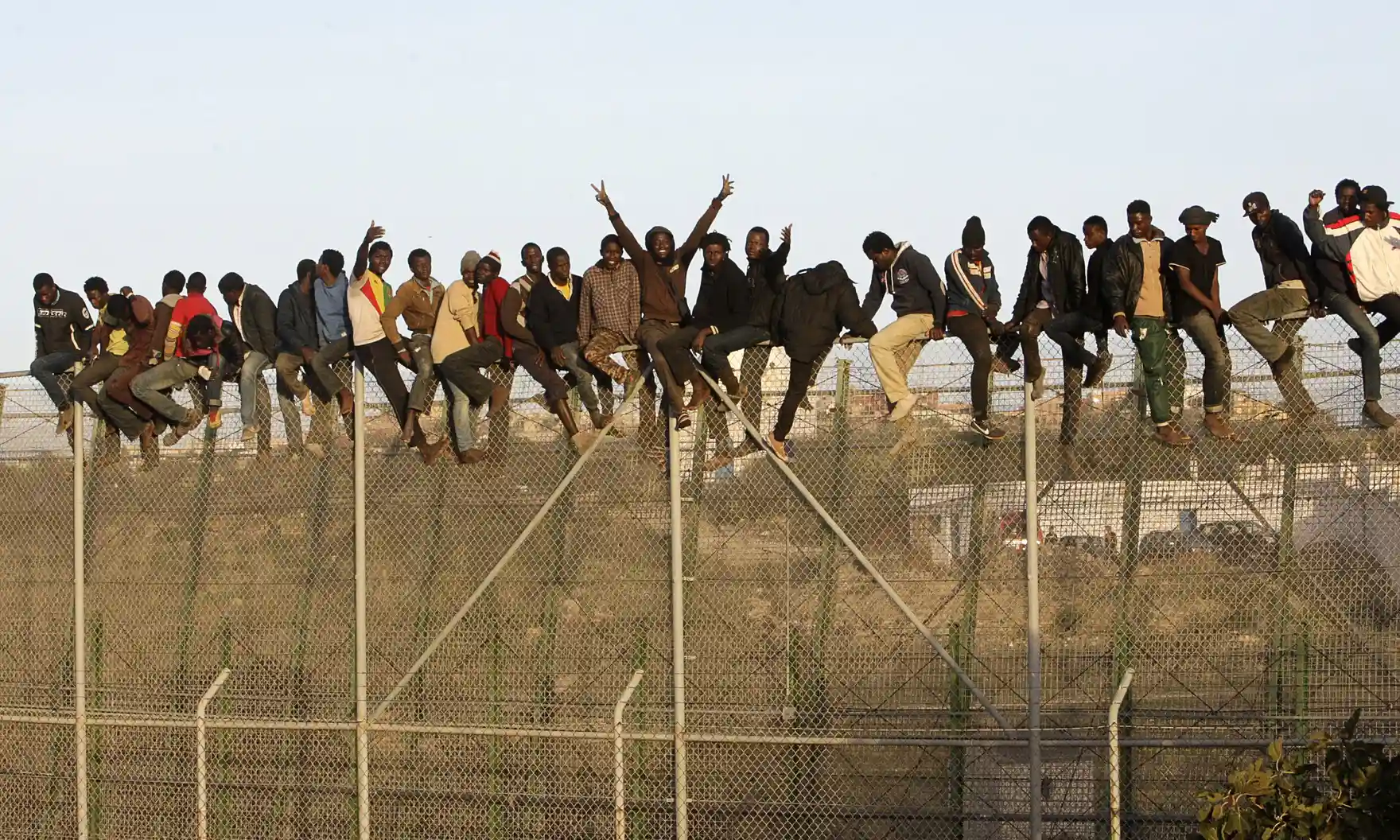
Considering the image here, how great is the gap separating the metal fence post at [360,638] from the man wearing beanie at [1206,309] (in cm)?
561

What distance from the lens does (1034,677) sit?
11.8 m

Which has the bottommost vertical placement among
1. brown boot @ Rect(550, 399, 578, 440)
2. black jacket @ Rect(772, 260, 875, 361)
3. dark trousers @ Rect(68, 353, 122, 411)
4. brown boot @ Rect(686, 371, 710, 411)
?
brown boot @ Rect(550, 399, 578, 440)

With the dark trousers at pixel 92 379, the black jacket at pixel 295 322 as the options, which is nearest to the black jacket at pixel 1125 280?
the black jacket at pixel 295 322

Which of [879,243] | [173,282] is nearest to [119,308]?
[173,282]

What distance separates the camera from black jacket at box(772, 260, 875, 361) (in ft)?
41.9

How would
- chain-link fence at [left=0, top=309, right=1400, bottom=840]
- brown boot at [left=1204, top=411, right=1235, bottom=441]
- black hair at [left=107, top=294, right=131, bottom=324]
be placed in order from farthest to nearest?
black hair at [left=107, top=294, right=131, bottom=324]
brown boot at [left=1204, top=411, right=1235, bottom=441]
chain-link fence at [left=0, top=309, right=1400, bottom=840]

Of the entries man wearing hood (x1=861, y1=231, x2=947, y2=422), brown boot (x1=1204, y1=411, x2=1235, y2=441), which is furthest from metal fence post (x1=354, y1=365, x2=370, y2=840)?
brown boot (x1=1204, y1=411, x2=1235, y2=441)

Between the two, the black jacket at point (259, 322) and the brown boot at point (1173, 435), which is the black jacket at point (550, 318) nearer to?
the black jacket at point (259, 322)

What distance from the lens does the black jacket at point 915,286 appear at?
12625 mm

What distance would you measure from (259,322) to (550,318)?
236cm

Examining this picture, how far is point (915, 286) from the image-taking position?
1273cm

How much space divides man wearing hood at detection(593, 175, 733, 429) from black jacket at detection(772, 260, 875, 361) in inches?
34.2

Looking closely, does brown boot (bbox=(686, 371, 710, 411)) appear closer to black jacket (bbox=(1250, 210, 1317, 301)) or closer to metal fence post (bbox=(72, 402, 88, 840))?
black jacket (bbox=(1250, 210, 1317, 301))

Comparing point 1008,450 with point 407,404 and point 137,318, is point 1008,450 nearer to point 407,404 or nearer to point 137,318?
point 407,404
